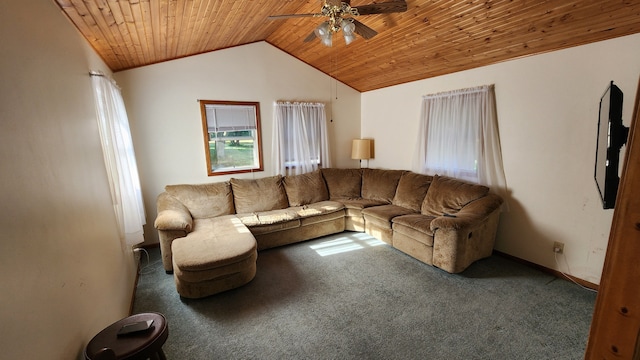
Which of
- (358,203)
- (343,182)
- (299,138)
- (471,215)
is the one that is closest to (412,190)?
(358,203)

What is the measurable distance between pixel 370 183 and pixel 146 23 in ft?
11.5

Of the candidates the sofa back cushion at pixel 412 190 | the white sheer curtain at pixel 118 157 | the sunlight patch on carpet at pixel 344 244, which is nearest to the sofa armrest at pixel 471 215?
the sofa back cushion at pixel 412 190

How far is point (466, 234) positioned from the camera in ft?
8.92

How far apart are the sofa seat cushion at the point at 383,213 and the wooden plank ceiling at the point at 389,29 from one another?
77.3 inches

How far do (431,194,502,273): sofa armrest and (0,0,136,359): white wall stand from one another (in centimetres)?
288

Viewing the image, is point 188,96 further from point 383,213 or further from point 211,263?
point 383,213

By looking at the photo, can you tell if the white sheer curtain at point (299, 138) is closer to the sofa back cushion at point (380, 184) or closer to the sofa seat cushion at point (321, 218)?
the sofa back cushion at point (380, 184)

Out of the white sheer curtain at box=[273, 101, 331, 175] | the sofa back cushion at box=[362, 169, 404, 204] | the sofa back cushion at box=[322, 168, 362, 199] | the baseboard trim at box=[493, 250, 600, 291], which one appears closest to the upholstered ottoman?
the white sheer curtain at box=[273, 101, 331, 175]

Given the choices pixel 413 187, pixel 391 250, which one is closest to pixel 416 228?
pixel 391 250

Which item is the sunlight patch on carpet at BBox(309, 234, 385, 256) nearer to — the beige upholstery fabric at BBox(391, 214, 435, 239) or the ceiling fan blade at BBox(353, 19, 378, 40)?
the beige upholstery fabric at BBox(391, 214, 435, 239)

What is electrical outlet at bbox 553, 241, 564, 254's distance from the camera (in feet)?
8.89

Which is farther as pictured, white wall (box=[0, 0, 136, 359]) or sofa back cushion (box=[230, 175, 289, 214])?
sofa back cushion (box=[230, 175, 289, 214])

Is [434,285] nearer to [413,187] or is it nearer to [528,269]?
[528,269]

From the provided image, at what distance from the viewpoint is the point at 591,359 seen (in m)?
0.70
